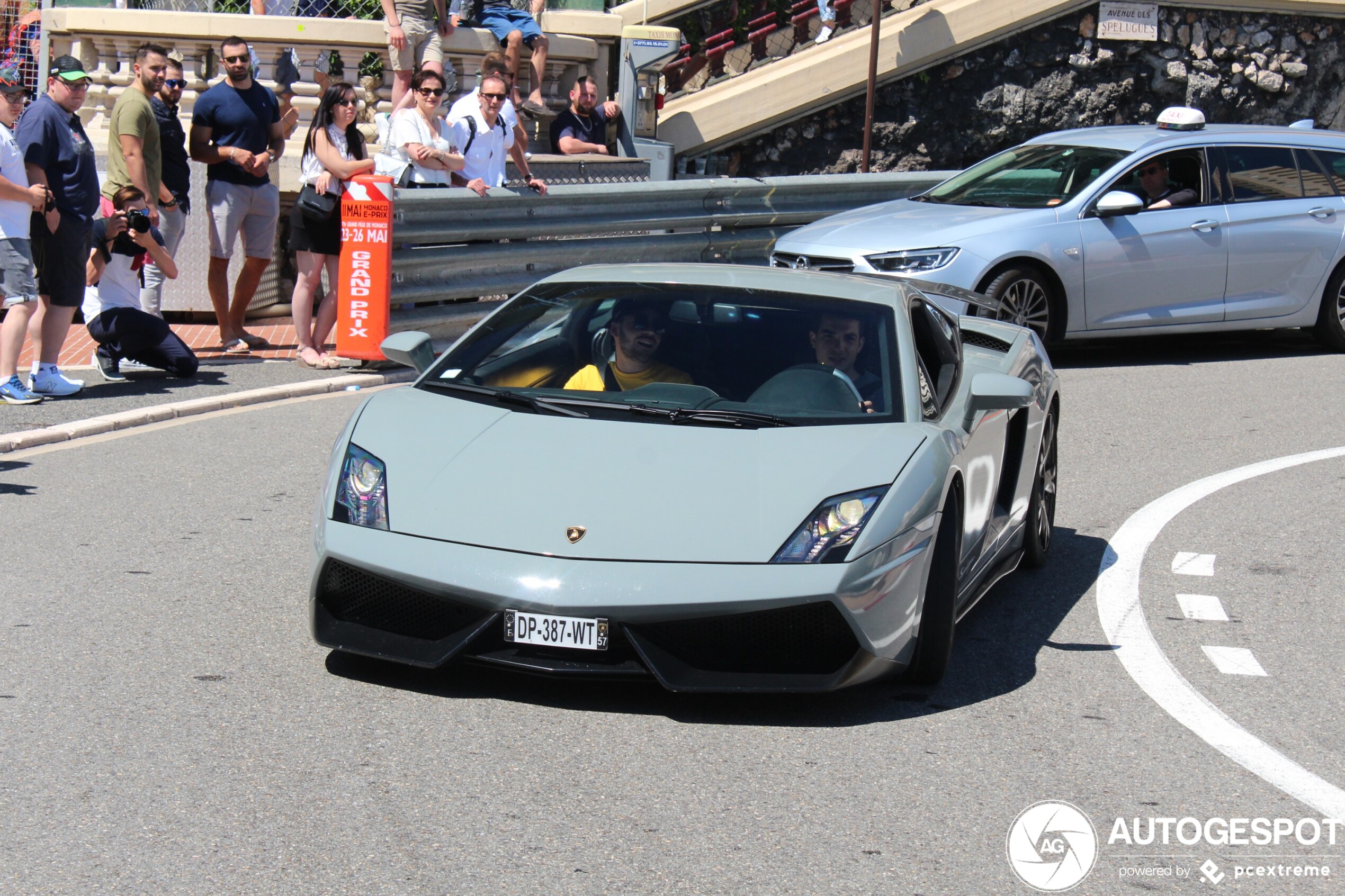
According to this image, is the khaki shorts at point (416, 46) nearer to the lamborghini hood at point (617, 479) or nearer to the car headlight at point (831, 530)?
the lamborghini hood at point (617, 479)

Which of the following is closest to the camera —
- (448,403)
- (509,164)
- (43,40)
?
(448,403)

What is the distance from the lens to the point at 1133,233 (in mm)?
12062

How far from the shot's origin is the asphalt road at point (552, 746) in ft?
12.2

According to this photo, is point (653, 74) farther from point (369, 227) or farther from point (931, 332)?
point (931, 332)

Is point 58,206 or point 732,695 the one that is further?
point 58,206

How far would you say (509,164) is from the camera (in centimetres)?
1462

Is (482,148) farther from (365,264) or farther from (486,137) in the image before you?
(365,264)

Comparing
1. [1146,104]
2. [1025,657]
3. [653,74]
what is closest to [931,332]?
[1025,657]

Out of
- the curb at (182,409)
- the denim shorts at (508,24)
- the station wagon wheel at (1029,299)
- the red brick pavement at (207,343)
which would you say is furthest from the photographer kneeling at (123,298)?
the denim shorts at (508,24)

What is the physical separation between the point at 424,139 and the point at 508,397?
641 centimetres

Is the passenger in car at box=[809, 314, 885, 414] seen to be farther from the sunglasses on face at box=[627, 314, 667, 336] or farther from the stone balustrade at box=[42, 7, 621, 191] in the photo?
the stone balustrade at box=[42, 7, 621, 191]

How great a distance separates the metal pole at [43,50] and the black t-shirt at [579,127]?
494 centimetres

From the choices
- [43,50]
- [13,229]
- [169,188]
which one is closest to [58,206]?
[13,229]

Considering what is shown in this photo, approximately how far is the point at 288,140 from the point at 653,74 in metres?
4.63
